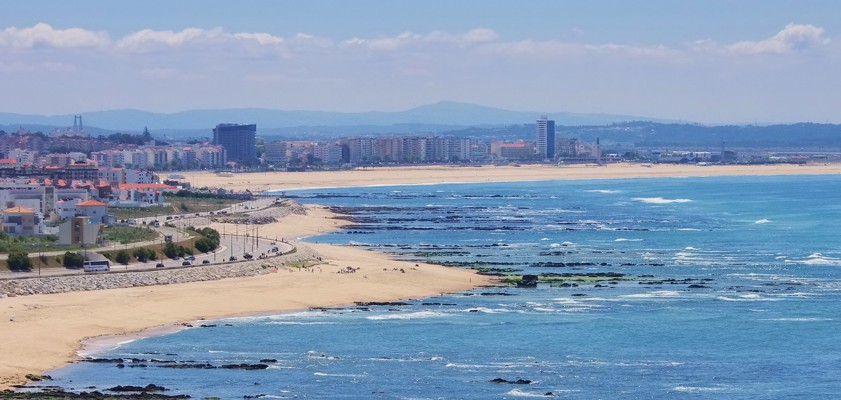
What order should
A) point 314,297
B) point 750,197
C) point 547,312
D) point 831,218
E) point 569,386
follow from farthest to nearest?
1. point 750,197
2. point 831,218
3. point 314,297
4. point 547,312
5. point 569,386

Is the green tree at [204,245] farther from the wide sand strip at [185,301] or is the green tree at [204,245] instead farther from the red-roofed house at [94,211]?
the red-roofed house at [94,211]

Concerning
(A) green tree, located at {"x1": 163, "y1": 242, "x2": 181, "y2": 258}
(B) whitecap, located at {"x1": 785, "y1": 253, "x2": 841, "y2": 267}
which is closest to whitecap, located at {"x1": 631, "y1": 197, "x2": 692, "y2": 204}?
(B) whitecap, located at {"x1": 785, "y1": 253, "x2": 841, "y2": 267}

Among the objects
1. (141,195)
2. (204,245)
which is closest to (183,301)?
(204,245)

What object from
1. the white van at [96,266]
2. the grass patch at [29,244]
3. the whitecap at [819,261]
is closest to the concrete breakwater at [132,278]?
the white van at [96,266]

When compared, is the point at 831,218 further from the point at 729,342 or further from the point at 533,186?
the point at 533,186

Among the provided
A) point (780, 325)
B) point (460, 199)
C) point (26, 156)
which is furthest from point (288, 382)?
point (26, 156)

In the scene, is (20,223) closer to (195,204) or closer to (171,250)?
(171,250)
